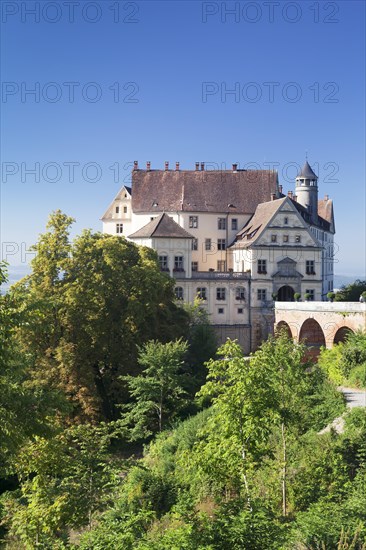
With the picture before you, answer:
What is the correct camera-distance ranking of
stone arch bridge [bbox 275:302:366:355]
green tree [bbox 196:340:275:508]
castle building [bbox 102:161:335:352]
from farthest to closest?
castle building [bbox 102:161:335:352] < stone arch bridge [bbox 275:302:366:355] < green tree [bbox 196:340:275:508]

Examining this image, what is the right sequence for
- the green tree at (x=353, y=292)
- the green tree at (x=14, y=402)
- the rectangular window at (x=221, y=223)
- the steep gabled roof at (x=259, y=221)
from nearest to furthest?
the green tree at (x=14, y=402)
the steep gabled roof at (x=259, y=221)
the rectangular window at (x=221, y=223)
the green tree at (x=353, y=292)

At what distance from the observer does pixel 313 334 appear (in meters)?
46.9

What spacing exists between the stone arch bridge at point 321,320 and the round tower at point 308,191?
17108 millimetres

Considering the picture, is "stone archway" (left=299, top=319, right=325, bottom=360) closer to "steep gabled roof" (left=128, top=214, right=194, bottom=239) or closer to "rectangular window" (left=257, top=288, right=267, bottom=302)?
"rectangular window" (left=257, top=288, right=267, bottom=302)

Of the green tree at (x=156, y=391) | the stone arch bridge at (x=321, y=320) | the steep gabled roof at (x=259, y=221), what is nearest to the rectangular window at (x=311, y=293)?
the stone arch bridge at (x=321, y=320)

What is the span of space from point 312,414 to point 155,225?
1282 inches

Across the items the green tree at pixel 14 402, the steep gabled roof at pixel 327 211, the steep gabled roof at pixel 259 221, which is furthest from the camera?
the steep gabled roof at pixel 327 211

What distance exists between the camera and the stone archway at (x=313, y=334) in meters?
46.2

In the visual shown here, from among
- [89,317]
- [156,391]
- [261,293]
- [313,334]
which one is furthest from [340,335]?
[89,317]

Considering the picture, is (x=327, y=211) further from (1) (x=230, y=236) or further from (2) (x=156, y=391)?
(2) (x=156, y=391)

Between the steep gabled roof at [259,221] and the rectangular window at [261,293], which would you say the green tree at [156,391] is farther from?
the steep gabled roof at [259,221]

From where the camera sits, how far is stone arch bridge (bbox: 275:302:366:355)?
4069 cm

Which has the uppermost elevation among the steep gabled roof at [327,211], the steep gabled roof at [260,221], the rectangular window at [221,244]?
the steep gabled roof at [327,211]

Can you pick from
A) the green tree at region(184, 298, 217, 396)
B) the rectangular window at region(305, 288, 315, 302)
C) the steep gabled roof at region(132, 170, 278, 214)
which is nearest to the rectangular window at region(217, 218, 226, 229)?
the steep gabled roof at region(132, 170, 278, 214)
